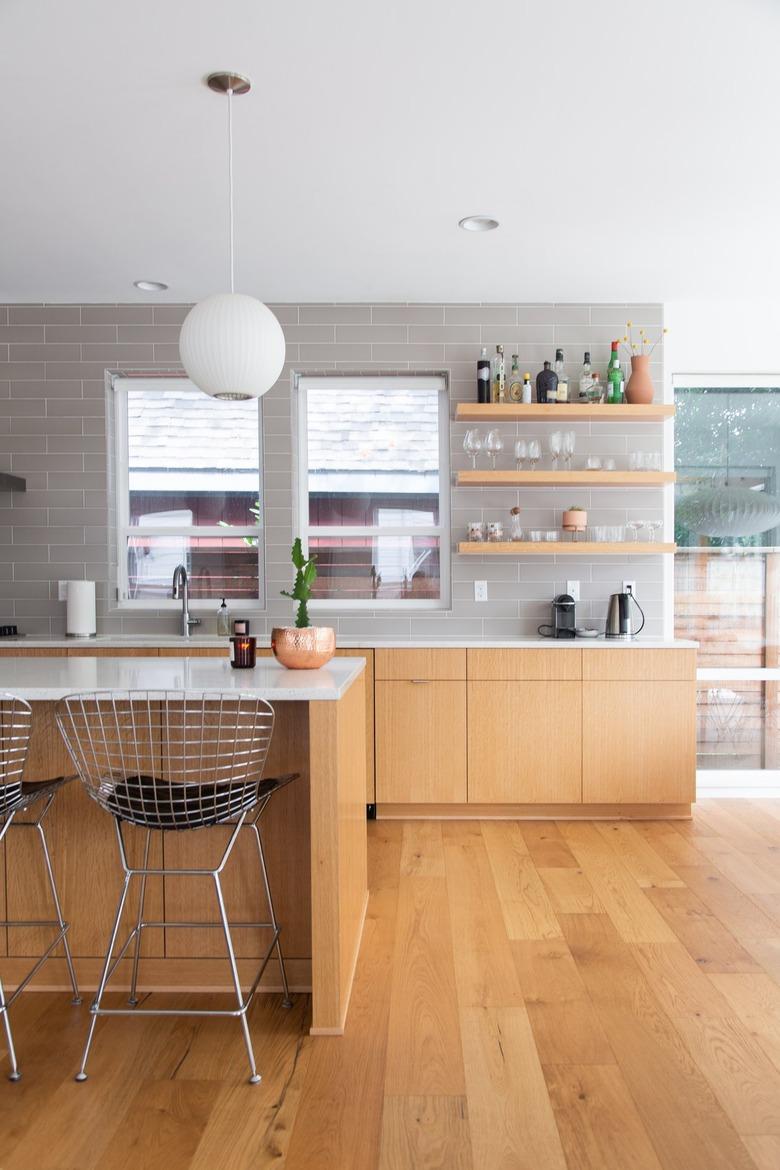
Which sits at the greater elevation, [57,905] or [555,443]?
[555,443]

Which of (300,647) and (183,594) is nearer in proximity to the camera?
(300,647)

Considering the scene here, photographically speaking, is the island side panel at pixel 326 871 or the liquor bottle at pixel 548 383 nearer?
the island side panel at pixel 326 871

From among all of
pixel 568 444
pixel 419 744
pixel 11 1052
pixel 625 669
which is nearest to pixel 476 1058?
pixel 11 1052

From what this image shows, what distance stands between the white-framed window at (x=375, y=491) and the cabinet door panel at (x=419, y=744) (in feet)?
2.21

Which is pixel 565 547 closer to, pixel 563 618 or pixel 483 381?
pixel 563 618

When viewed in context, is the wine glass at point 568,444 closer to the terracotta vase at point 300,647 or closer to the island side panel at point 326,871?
the terracotta vase at point 300,647

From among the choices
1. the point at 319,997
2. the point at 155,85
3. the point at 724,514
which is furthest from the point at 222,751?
the point at 724,514

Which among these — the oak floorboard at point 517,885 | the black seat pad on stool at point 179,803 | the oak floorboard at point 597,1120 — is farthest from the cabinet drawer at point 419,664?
the oak floorboard at point 597,1120

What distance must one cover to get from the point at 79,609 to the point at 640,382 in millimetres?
3133

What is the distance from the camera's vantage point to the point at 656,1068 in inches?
79.9

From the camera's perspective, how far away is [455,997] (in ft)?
7.86

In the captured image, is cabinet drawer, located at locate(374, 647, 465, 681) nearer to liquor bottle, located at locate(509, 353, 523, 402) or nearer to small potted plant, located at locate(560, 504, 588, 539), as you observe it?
small potted plant, located at locate(560, 504, 588, 539)

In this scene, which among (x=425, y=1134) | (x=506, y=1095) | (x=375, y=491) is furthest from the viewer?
(x=375, y=491)

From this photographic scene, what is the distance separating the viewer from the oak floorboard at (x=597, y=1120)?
1709 millimetres
